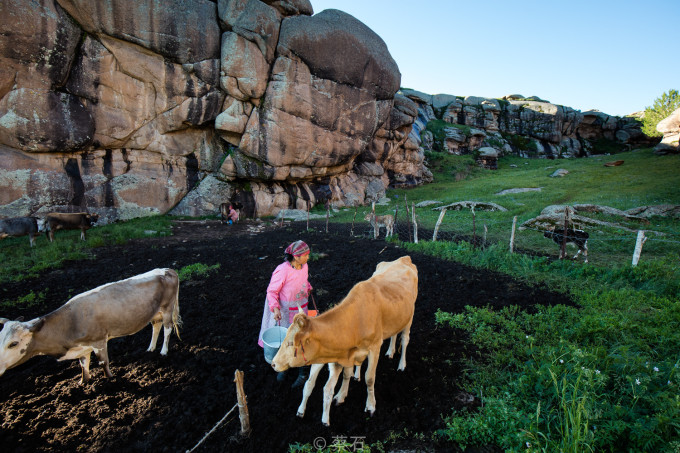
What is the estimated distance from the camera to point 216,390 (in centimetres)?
442

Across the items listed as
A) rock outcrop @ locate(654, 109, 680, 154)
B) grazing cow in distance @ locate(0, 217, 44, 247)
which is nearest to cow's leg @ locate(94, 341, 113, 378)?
grazing cow in distance @ locate(0, 217, 44, 247)

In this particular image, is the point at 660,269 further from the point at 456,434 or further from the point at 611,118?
the point at 611,118

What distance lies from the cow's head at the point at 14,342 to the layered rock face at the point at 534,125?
50383 millimetres

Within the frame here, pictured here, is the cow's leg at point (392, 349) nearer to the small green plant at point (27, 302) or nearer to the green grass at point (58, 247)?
the small green plant at point (27, 302)

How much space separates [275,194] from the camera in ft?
79.2

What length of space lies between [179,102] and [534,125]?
174ft

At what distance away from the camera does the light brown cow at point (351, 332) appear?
335cm

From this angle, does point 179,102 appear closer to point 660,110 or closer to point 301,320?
point 301,320

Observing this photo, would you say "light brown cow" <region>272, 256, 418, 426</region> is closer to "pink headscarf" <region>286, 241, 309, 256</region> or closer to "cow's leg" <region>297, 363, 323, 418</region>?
"cow's leg" <region>297, 363, 323, 418</region>

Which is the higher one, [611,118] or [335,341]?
[611,118]

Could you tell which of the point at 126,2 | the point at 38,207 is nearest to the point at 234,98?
the point at 126,2

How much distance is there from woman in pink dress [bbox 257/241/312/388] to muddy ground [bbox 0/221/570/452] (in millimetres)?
815

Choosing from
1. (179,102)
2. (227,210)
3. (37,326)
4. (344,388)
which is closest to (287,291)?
(344,388)

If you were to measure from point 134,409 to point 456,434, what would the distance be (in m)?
4.12
